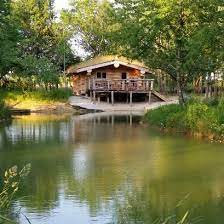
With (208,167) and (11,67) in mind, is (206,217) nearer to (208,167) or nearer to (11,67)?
(208,167)

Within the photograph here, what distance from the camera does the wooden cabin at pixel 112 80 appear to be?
4597cm

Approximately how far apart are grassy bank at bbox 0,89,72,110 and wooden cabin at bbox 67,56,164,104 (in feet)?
9.28

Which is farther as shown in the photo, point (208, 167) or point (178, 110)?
point (178, 110)

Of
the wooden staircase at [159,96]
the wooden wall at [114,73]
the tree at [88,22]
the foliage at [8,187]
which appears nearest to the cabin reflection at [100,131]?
the foliage at [8,187]

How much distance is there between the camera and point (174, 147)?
1933cm

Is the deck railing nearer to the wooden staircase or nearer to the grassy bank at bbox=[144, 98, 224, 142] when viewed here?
the wooden staircase

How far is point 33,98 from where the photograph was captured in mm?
44750

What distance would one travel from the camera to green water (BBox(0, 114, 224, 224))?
1030 centimetres

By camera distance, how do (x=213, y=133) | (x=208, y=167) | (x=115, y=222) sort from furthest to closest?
(x=213, y=133) → (x=208, y=167) → (x=115, y=222)

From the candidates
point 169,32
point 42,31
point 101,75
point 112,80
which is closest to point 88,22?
point 42,31

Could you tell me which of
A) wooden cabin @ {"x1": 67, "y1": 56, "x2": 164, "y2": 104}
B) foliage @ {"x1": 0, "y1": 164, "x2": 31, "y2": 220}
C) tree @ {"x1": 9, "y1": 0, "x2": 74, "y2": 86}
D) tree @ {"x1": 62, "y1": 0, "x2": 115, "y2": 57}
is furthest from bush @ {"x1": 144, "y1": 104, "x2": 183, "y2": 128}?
tree @ {"x1": 62, "y1": 0, "x2": 115, "y2": 57}

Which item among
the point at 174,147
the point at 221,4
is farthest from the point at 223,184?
the point at 221,4

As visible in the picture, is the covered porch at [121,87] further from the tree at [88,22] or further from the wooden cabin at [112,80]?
the tree at [88,22]

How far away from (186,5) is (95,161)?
38.0 feet
